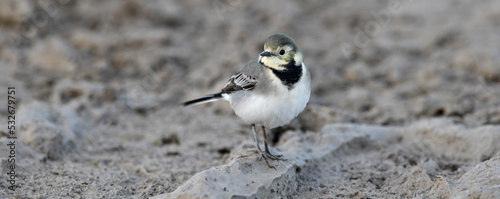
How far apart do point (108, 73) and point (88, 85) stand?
2.30 feet

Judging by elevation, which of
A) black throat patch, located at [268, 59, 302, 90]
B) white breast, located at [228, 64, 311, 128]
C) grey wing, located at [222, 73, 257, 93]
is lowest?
white breast, located at [228, 64, 311, 128]

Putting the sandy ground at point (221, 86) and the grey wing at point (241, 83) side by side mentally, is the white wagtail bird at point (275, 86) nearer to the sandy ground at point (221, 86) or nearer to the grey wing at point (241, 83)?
the grey wing at point (241, 83)

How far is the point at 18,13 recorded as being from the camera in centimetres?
837

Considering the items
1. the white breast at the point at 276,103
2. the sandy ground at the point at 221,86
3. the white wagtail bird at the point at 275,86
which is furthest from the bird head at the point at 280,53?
the sandy ground at the point at 221,86

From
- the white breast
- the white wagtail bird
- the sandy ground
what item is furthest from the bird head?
the sandy ground

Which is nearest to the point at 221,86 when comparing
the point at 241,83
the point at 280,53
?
the point at 241,83

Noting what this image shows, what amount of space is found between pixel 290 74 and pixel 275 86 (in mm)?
178

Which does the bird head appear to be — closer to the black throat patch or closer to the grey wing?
the black throat patch

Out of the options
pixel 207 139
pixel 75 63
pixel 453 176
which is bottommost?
pixel 453 176

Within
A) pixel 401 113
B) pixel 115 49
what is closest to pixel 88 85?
pixel 115 49

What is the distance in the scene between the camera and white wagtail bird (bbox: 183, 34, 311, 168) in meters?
4.22

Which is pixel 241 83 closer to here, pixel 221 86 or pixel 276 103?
pixel 276 103

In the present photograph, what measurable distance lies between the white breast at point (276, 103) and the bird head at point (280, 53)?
0.46 ft

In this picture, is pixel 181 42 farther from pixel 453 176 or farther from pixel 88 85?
pixel 453 176
